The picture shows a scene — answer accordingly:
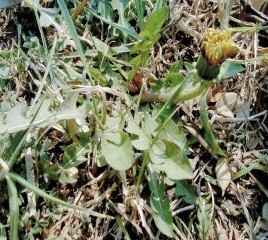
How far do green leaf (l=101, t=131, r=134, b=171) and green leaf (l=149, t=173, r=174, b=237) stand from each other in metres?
0.09

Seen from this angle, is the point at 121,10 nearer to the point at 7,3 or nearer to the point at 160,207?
the point at 7,3

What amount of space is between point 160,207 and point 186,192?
0.26ft

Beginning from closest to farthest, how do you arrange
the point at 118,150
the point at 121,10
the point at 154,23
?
the point at 118,150, the point at 154,23, the point at 121,10

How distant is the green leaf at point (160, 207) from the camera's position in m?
1.42

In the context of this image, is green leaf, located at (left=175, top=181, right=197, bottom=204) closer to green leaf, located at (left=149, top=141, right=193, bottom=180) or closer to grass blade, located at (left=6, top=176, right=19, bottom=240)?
green leaf, located at (left=149, top=141, right=193, bottom=180)

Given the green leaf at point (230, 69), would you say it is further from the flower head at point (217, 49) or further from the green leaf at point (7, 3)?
the green leaf at point (7, 3)

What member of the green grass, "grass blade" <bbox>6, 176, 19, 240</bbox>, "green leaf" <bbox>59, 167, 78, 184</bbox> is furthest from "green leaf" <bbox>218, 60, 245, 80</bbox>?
"grass blade" <bbox>6, 176, 19, 240</bbox>

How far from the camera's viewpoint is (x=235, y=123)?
159 centimetres

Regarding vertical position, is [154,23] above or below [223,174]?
above

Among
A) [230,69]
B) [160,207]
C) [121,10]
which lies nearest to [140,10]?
[121,10]

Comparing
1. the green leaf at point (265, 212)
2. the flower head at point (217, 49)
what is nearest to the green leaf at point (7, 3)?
the flower head at point (217, 49)

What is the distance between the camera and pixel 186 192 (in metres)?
1.48

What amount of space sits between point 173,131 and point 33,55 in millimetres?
414

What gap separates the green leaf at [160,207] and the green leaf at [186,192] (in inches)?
1.6
